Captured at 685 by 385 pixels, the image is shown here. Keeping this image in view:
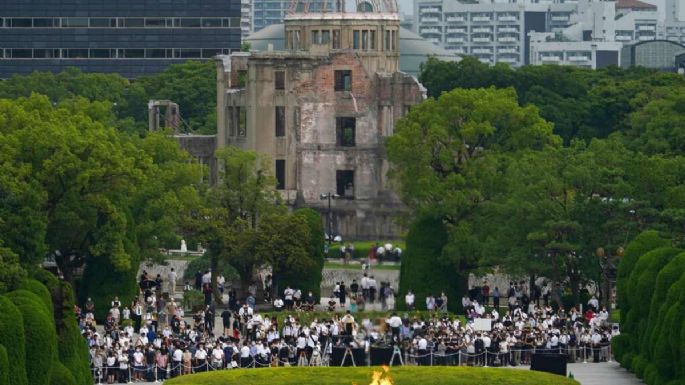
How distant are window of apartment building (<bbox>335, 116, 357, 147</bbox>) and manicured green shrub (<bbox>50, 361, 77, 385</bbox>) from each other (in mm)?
65207

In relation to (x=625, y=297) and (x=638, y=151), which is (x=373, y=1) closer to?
(x=638, y=151)

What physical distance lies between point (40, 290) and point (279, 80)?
195ft

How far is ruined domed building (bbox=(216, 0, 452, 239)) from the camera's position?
497ft

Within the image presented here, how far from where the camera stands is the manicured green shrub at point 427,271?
12675 cm

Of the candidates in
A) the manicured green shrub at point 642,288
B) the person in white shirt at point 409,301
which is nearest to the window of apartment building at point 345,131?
the person in white shirt at point 409,301

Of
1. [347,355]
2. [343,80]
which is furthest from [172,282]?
[347,355]

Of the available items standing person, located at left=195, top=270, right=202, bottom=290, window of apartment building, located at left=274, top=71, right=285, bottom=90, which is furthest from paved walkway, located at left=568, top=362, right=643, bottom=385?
window of apartment building, located at left=274, top=71, right=285, bottom=90

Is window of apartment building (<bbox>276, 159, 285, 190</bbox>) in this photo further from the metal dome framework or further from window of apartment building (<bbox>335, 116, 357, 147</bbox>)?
the metal dome framework

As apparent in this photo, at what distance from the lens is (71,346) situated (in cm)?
9169

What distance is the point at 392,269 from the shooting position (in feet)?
447

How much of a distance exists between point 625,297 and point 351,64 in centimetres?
4837

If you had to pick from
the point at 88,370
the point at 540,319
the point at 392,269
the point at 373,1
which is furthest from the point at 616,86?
the point at 88,370

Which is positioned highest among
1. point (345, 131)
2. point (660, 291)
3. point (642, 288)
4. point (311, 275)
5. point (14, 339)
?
point (345, 131)

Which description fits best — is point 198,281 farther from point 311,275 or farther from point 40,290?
point 40,290
